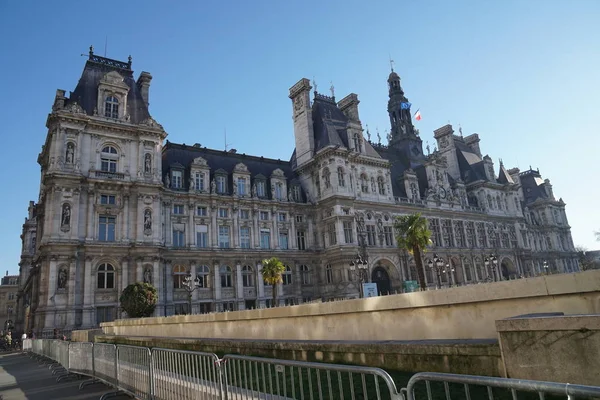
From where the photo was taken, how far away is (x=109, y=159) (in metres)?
37.2

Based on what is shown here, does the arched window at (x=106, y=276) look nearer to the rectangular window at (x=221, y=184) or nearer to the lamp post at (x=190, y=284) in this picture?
the lamp post at (x=190, y=284)

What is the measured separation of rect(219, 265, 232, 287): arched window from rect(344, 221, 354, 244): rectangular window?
13774 mm

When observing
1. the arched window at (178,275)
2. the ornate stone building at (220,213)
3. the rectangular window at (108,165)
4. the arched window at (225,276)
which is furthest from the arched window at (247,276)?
the rectangular window at (108,165)

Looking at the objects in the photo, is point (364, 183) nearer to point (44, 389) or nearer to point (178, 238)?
point (178, 238)

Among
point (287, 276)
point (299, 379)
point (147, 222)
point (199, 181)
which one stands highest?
point (199, 181)

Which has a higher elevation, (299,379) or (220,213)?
(220,213)

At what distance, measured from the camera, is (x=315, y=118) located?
53594mm

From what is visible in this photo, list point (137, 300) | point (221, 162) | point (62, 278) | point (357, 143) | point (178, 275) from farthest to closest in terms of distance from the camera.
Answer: point (357, 143), point (221, 162), point (178, 275), point (62, 278), point (137, 300)

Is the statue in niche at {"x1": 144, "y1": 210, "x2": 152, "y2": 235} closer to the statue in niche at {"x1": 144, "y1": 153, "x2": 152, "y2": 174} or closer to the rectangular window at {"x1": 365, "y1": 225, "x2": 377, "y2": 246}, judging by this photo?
the statue in niche at {"x1": 144, "y1": 153, "x2": 152, "y2": 174}

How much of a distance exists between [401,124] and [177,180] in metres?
43.6

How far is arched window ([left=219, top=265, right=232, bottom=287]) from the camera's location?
135ft

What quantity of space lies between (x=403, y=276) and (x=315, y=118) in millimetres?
23632

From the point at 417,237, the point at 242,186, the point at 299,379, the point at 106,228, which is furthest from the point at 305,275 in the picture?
the point at 299,379

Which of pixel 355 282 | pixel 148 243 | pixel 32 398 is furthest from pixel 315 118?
pixel 32 398
